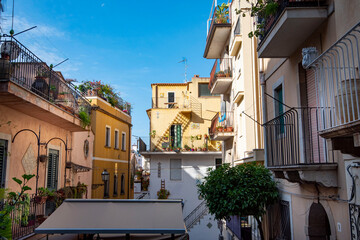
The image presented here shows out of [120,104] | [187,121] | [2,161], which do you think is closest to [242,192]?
[2,161]

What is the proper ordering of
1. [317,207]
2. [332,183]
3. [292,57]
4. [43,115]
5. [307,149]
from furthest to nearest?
[43,115]
[292,57]
[307,149]
[317,207]
[332,183]

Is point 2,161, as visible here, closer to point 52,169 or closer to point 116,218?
point 52,169

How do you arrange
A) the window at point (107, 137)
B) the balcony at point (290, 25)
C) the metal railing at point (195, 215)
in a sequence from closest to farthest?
the balcony at point (290, 25)
the window at point (107, 137)
the metal railing at point (195, 215)

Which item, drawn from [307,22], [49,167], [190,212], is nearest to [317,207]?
[307,22]

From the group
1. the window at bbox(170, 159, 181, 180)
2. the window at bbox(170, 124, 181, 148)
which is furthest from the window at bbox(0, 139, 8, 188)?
the window at bbox(170, 124, 181, 148)

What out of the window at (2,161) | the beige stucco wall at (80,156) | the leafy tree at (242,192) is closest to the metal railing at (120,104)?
the beige stucco wall at (80,156)

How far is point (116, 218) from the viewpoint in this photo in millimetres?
7496

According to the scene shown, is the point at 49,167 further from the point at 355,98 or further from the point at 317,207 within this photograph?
the point at 355,98

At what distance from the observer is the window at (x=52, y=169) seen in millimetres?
14604

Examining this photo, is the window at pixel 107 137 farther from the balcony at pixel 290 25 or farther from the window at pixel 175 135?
the balcony at pixel 290 25

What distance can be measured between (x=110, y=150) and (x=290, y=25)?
770 inches

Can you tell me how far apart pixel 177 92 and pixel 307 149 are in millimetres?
27087

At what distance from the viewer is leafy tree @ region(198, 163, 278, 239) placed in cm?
A: 993

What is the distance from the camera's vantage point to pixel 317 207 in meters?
7.50
